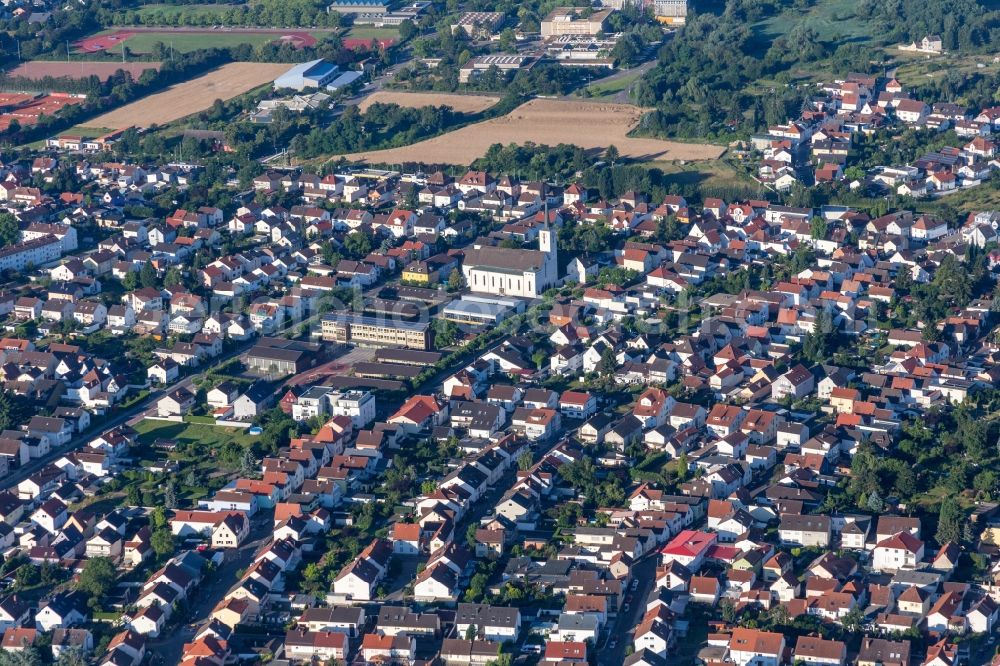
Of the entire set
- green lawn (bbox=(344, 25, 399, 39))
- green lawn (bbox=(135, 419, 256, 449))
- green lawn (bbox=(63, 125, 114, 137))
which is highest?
green lawn (bbox=(344, 25, 399, 39))

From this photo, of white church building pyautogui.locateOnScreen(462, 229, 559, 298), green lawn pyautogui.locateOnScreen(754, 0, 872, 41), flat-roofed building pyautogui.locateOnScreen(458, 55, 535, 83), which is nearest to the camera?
white church building pyautogui.locateOnScreen(462, 229, 559, 298)

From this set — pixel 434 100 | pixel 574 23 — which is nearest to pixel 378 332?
pixel 434 100

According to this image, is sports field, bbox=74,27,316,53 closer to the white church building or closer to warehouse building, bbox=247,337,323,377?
the white church building

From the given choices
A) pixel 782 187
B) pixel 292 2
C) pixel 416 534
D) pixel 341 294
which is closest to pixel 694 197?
pixel 782 187

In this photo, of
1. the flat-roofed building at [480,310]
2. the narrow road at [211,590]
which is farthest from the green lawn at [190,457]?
the flat-roofed building at [480,310]

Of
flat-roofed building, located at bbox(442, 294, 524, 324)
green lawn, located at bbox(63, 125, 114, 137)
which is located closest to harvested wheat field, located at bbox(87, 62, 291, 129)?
green lawn, located at bbox(63, 125, 114, 137)

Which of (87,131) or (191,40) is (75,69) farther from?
(87,131)

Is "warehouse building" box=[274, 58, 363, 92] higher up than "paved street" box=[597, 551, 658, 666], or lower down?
higher up
